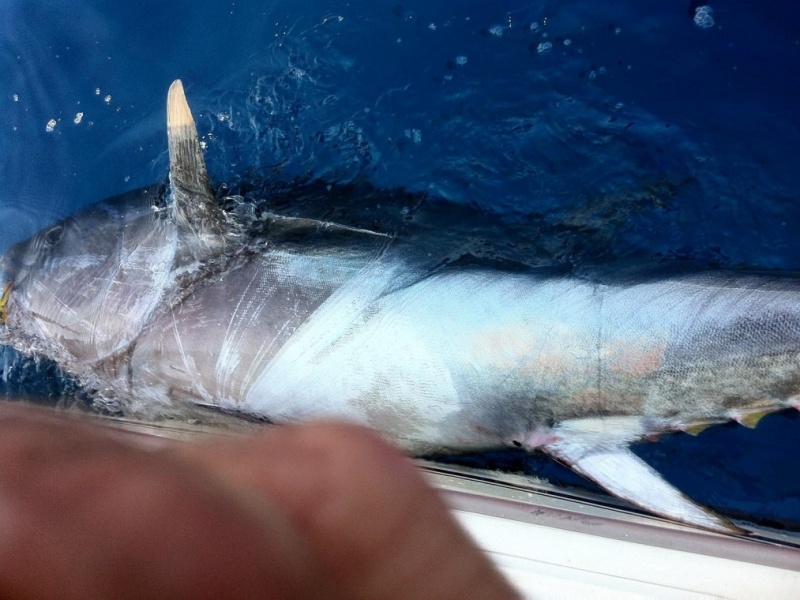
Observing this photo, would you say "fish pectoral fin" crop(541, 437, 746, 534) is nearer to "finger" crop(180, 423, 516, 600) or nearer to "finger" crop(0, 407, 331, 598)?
"finger" crop(180, 423, 516, 600)

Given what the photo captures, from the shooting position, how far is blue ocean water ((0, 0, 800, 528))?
222 cm

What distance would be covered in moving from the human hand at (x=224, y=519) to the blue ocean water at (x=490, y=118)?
1346mm

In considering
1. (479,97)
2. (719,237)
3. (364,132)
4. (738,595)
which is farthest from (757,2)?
(738,595)

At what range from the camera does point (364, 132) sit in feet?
8.46

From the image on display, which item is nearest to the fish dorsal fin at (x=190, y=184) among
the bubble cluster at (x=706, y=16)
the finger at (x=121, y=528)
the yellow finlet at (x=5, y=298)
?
the yellow finlet at (x=5, y=298)

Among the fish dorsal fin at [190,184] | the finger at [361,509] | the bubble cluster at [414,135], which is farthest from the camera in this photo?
the bubble cluster at [414,135]

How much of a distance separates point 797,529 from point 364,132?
87.3 inches

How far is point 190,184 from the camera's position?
6.40ft

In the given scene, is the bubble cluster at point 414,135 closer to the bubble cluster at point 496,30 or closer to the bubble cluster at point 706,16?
the bubble cluster at point 496,30

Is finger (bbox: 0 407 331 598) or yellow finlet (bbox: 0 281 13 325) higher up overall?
yellow finlet (bbox: 0 281 13 325)

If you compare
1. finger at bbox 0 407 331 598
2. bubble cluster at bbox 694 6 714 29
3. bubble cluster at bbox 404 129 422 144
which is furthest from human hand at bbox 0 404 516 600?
bubble cluster at bbox 694 6 714 29

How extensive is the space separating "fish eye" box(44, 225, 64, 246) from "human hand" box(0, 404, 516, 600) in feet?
5.69

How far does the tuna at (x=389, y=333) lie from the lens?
5.36ft

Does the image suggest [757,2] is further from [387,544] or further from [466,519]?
[387,544]
